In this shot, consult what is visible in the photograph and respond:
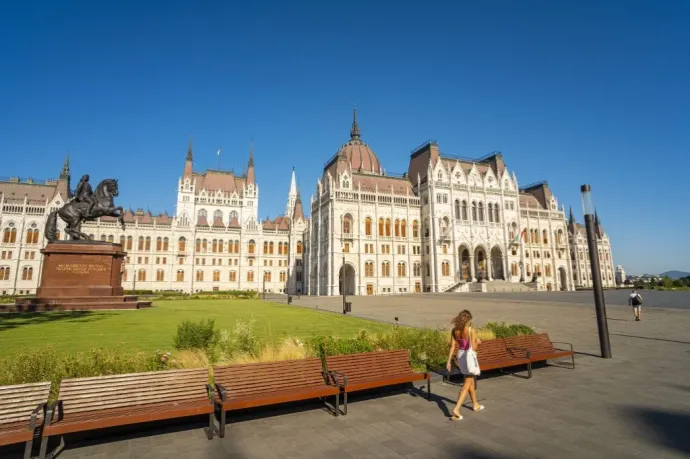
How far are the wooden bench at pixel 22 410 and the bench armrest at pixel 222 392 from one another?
82.8 inches

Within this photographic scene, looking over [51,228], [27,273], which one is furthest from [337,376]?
Result: [27,273]

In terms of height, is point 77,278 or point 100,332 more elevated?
point 77,278

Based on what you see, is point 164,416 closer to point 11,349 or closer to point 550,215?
point 11,349

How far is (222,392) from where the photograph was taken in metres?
5.50

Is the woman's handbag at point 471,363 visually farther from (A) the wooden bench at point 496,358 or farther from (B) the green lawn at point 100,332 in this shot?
(B) the green lawn at point 100,332

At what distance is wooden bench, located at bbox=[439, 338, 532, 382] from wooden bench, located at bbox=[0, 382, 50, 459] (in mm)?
6980

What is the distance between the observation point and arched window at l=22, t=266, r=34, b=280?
62.5 meters

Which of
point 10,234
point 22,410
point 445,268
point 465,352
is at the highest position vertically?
point 10,234

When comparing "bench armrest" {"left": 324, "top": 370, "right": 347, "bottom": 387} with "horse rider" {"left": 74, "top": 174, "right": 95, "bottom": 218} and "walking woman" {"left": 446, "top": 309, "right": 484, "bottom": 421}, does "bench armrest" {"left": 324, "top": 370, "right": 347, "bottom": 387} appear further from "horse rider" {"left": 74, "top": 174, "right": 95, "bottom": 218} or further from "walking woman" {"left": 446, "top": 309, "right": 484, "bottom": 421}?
"horse rider" {"left": 74, "top": 174, "right": 95, "bottom": 218}

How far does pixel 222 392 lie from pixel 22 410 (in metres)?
2.42

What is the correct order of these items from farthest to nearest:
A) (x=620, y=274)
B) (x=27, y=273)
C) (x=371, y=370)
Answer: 1. (x=620, y=274)
2. (x=27, y=273)
3. (x=371, y=370)

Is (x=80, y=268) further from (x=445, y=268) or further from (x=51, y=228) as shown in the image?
(x=445, y=268)

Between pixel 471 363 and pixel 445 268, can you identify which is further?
pixel 445 268

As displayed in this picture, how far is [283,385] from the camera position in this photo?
6.28 m
